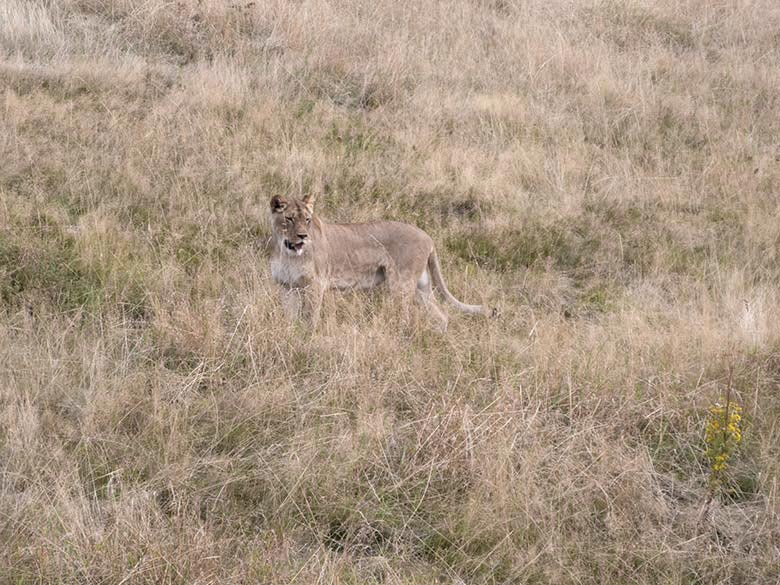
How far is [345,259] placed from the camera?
24.6 feet

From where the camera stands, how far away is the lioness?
23.2 ft

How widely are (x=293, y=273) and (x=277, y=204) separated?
0.50 meters

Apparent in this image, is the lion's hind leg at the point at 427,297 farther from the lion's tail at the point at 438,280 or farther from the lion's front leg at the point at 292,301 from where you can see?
the lion's front leg at the point at 292,301

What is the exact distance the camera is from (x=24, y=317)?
6.25 metres

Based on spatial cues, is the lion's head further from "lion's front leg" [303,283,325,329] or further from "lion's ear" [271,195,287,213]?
"lion's front leg" [303,283,325,329]

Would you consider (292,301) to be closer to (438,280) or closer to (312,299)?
(312,299)

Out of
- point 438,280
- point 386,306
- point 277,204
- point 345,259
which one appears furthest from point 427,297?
point 277,204

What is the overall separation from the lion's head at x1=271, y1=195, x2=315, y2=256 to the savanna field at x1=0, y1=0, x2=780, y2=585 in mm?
360

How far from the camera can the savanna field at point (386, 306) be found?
4441 mm

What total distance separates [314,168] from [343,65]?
2827 mm

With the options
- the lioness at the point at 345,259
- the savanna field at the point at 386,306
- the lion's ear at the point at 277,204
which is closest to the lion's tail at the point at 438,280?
the lioness at the point at 345,259

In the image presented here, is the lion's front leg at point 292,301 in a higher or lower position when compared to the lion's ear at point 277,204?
lower

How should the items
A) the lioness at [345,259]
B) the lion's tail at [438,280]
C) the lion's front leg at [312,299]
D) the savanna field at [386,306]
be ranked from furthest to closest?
the lion's tail at [438,280], the lioness at [345,259], the lion's front leg at [312,299], the savanna field at [386,306]

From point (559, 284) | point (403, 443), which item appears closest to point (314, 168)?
point (559, 284)
